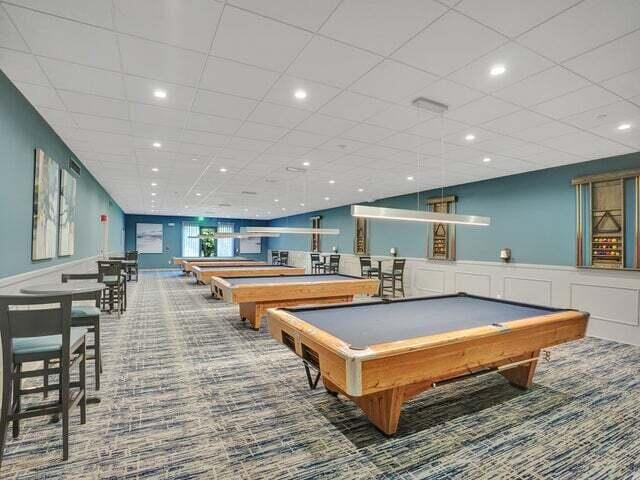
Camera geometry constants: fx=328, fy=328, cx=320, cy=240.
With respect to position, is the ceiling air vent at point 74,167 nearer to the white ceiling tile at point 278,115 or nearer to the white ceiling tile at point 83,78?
the white ceiling tile at point 83,78

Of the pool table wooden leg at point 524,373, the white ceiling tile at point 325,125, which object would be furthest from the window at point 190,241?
the pool table wooden leg at point 524,373

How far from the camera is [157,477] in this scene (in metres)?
1.85

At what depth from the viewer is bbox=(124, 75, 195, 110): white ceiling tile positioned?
113 inches

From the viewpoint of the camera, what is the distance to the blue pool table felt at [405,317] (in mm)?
2336

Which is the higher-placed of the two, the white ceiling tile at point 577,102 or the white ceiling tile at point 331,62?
the white ceiling tile at point 331,62

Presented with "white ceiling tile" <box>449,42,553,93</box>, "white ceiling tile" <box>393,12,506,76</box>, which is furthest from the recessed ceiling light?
"white ceiling tile" <box>393,12,506,76</box>

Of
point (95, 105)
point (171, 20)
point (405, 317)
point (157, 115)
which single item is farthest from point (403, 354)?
point (95, 105)

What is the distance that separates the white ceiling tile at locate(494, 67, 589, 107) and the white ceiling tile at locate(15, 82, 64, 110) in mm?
4147

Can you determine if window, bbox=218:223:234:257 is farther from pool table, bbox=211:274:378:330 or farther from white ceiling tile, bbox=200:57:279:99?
white ceiling tile, bbox=200:57:279:99

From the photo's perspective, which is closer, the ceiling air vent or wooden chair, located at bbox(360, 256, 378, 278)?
the ceiling air vent

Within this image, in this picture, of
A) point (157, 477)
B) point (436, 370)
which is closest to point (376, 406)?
point (436, 370)

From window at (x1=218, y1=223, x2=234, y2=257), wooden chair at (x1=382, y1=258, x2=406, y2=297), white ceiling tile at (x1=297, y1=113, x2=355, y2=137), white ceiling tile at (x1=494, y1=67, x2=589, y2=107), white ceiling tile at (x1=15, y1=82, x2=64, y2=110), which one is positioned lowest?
wooden chair at (x1=382, y1=258, x2=406, y2=297)

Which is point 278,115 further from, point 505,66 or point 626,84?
point 626,84

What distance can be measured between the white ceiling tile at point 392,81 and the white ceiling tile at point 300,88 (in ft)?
0.88
